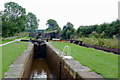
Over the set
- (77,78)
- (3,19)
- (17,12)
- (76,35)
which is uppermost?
(17,12)

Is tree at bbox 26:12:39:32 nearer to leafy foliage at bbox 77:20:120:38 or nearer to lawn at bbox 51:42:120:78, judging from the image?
leafy foliage at bbox 77:20:120:38

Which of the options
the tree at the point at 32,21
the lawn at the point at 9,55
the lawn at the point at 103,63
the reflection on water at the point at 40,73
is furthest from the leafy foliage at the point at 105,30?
the tree at the point at 32,21

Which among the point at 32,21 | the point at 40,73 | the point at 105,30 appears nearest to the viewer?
the point at 40,73

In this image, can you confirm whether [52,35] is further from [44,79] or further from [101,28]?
[44,79]

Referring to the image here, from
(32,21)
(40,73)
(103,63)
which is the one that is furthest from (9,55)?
(32,21)

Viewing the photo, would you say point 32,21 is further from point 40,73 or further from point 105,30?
point 40,73

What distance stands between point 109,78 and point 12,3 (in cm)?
3545

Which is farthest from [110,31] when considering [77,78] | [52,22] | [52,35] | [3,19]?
[52,22]

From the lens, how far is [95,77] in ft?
11.5

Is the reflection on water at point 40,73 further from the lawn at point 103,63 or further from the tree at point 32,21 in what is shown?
the tree at point 32,21

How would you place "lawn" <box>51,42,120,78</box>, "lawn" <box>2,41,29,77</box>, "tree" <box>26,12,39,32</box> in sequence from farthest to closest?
"tree" <box>26,12,39,32</box> < "lawn" <box>2,41,29,77</box> < "lawn" <box>51,42,120,78</box>

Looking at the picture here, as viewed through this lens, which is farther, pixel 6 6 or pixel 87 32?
pixel 6 6

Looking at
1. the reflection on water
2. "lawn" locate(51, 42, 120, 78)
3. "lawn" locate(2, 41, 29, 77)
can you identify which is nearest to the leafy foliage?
"lawn" locate(51, 42, 120, 78)

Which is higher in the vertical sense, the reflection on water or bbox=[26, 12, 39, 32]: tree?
bbox=[26, 12, 39, 32]: tree
